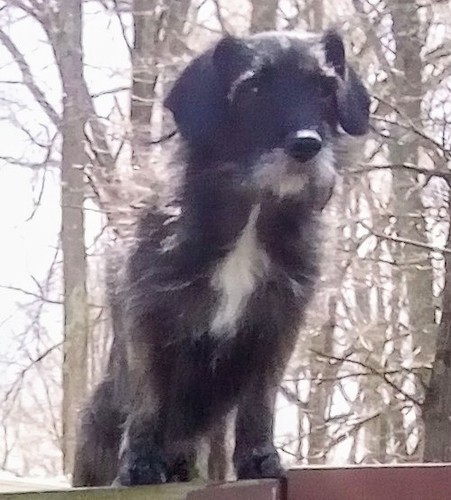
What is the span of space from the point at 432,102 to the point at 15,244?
610 mm

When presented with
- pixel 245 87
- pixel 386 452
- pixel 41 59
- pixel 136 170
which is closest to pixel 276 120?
pixel 245 87

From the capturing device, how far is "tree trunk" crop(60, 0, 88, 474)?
4.57 feet

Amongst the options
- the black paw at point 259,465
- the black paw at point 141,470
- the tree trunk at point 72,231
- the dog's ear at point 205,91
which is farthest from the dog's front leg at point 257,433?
the dog's ear at point 205,91

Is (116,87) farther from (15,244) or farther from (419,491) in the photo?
(419,491)

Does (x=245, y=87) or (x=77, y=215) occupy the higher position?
(x=245, y=87)

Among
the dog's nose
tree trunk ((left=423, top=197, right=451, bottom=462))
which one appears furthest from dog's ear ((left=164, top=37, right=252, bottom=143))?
tree trunk ((left=423, top=197, right=451, bottom=462))

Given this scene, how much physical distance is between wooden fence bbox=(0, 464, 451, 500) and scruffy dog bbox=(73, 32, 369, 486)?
1.5 inches

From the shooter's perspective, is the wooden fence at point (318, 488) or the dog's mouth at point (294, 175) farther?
the dog's mouth at point (294, 175)

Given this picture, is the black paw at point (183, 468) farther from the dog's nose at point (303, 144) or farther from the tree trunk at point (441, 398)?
the dog's nose at point (303, 144)

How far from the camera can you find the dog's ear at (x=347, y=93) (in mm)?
1432

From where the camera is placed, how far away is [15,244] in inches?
56.5

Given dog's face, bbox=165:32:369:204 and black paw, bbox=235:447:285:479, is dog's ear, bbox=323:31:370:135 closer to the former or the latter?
dog's face, bbox=165:32:369:204

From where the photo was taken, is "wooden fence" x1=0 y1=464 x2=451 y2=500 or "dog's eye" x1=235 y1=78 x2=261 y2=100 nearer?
"wooden fence" x1=0 y1=464 x2=451 y2=500

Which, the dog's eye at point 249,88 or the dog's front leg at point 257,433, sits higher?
the dog's eye at point 249,88
